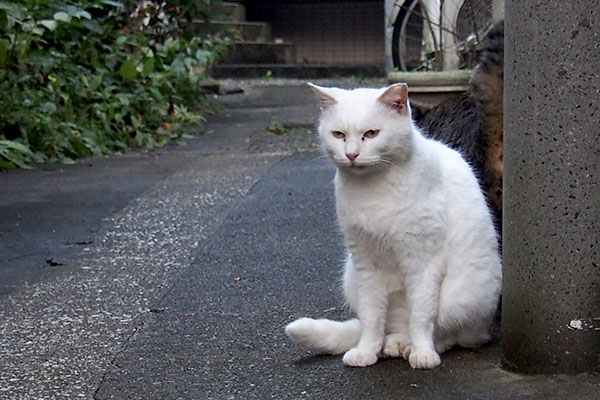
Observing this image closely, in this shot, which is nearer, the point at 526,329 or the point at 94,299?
the point at 526,329

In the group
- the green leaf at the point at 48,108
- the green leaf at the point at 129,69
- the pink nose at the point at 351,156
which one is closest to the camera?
the pink nose at the point at 351,156

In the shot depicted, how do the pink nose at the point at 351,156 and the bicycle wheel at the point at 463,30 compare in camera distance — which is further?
the bicycle wheel at the point at 463,30

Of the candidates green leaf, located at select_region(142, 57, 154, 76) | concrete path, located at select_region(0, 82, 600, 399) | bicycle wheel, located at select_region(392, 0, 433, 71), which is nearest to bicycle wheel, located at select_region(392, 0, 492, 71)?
bicycle wheel, located at select_region(392, 0, 433, 71)

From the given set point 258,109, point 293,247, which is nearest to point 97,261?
point 293,247

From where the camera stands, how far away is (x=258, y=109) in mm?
9406

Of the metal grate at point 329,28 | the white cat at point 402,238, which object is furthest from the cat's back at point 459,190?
the metal grate at point 329,28

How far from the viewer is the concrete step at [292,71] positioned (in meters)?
12.4

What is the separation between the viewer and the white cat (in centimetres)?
269

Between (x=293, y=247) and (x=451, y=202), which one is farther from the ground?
(x=451, y=202)

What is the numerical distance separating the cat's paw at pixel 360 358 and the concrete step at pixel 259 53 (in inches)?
392

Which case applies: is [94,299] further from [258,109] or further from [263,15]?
[263,15]

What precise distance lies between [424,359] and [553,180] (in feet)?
2.04

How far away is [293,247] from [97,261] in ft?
2.82

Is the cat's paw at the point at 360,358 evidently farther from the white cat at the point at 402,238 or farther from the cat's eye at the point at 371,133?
the cat's eye at the point at 371,133
